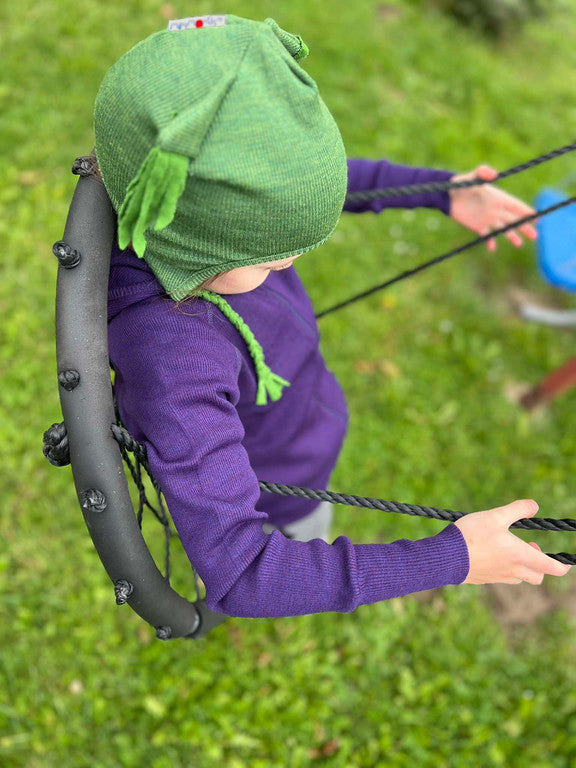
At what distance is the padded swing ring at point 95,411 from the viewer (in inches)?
40.3

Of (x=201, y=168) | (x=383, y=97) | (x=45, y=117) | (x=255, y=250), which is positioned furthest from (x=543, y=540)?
(x=45, y=117)

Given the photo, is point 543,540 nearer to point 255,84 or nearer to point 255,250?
point 255,250

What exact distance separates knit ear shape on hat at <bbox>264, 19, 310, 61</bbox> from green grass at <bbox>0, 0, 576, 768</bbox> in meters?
1.95

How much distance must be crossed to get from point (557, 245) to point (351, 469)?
1.54 meters

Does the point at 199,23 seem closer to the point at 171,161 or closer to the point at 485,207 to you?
the point at 171,161

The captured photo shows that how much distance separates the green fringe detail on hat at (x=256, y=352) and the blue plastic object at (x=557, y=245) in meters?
2.19

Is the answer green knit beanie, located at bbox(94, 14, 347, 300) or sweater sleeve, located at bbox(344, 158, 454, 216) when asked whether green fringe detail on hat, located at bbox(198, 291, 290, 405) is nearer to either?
green knit beanie, located at bbox(94, 14, 347, 300)

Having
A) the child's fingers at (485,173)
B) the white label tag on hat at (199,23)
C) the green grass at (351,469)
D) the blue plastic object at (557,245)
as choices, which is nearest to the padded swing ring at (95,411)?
the white label tag on hat at (199,23)

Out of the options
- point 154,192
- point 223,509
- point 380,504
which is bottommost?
point 380,504

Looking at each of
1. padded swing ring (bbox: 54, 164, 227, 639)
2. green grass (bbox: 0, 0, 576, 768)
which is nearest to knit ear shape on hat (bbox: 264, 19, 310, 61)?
padded swing ring (bbox: 54, 164, 227, 639)

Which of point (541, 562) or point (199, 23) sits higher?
point (199, 23)

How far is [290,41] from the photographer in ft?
3.43

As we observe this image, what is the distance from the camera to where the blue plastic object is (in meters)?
3.03

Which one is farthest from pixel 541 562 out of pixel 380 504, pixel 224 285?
pixel 224 285
